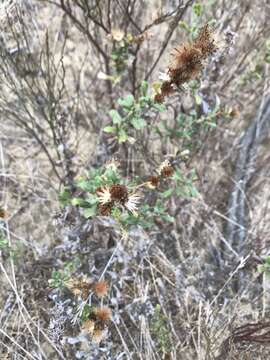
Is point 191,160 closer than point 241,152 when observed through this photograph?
Yes

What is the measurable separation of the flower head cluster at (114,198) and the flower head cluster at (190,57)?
367mm

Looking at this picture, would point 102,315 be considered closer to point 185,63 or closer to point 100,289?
point 100,289

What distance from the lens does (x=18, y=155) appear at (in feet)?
8.26

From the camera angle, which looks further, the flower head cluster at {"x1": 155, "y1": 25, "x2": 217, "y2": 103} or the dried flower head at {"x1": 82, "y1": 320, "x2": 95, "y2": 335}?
the dried flower head at {"x1": 82, "y1": 320, "x2": 95, "y2": 335}

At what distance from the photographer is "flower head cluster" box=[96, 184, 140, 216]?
4.69 feet

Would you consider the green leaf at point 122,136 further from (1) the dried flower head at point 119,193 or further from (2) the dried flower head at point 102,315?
(2) the dried flower head at point 102,315

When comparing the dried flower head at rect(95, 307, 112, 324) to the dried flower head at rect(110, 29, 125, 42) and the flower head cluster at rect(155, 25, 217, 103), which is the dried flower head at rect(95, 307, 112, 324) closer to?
the flower head cluster at rect(155, 25, 217, 103)

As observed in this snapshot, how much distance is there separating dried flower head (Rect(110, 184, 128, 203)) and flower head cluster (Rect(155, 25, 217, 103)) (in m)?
0.36

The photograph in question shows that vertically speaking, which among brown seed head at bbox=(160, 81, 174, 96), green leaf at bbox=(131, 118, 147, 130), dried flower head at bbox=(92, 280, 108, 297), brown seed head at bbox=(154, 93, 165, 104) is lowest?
dried flower head at bbox=(92, 280, 108, 297)

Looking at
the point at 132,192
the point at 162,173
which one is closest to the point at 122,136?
the point at 162,173

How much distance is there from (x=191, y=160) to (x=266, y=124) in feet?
1.65

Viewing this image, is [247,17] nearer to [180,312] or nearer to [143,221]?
[143,221]

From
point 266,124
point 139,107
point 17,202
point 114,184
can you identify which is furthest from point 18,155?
point 266,124

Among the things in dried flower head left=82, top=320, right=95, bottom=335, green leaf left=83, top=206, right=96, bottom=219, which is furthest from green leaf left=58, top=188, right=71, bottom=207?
dried flower head left=82, top=320, right=95, bottom=335
